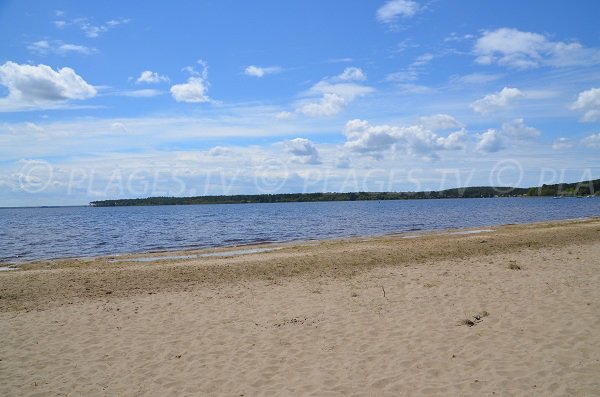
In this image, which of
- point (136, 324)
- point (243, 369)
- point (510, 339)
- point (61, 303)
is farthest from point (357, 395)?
point (61, 303)

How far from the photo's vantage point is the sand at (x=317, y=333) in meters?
6.44

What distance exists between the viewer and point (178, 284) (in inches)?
558

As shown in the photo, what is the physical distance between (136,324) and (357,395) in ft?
18.8

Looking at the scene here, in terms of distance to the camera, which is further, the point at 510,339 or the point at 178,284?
the point at 178,284

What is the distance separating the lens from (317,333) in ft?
28.1

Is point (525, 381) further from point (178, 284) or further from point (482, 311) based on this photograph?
point (178, 284)

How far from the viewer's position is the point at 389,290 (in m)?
11.8

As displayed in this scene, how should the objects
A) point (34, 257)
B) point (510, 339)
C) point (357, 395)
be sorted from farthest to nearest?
point (34, 257) → point (510, 339) → point (357, 395)

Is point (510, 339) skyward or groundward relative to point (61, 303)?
skyward

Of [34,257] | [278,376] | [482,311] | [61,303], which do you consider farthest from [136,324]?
[34,257]

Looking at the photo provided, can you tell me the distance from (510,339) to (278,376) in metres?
4.10

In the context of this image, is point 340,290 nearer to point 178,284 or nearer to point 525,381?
point 178,284

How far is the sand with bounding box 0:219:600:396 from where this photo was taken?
644cm

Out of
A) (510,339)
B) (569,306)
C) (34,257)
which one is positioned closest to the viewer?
(510,339)
